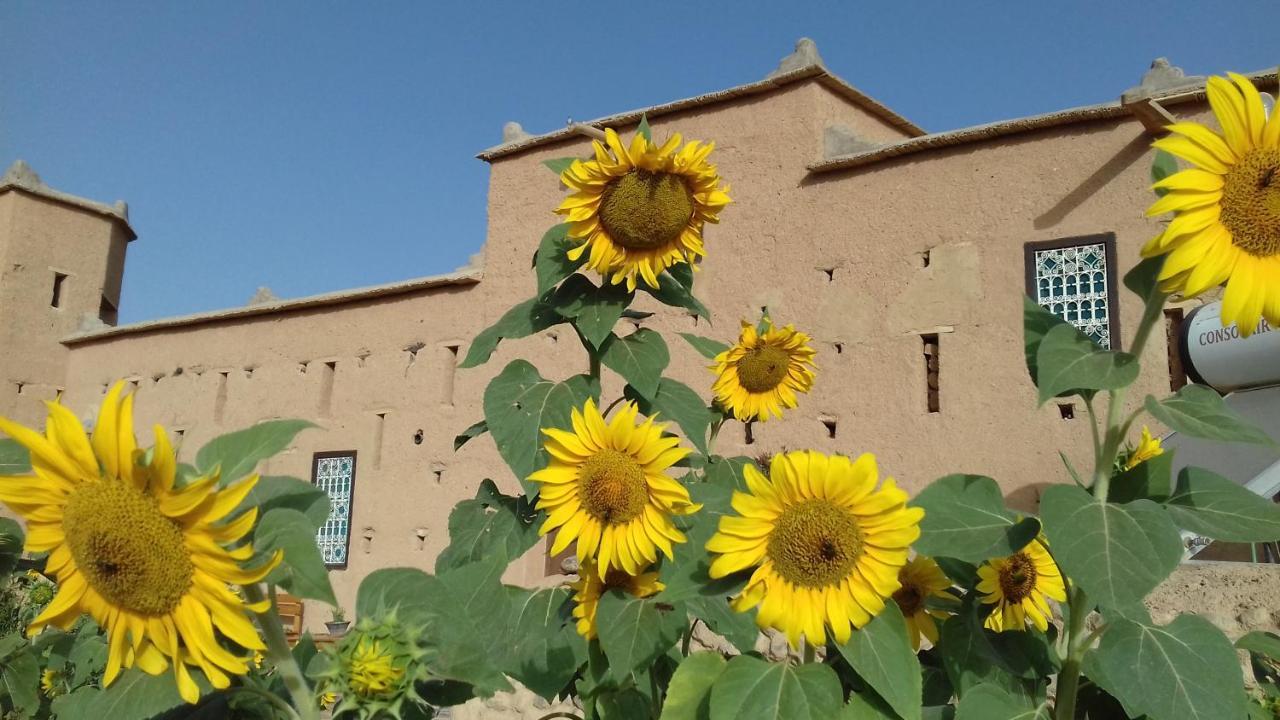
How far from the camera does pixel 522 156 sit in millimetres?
9742

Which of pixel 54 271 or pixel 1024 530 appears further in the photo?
pixel 54 271

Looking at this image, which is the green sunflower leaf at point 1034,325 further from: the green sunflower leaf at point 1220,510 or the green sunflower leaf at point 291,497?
the green sunflower leaf at point 291,497

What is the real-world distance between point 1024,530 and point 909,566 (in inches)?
13.3

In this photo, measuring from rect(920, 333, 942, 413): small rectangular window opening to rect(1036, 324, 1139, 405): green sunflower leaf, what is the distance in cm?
611

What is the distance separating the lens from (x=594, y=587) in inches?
61.3

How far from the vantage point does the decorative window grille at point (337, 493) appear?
32.9 feet

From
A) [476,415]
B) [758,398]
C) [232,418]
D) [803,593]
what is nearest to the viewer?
[803,593]

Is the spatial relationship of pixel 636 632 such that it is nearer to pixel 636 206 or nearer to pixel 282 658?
pixel 282 658

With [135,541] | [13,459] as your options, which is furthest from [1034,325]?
[13,459]

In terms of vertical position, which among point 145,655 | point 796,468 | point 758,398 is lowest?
point 145,655

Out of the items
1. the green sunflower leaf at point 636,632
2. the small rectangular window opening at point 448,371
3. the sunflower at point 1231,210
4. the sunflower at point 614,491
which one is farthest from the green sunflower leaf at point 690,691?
the small rectangular window opening at point 448,371

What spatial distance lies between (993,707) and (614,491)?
0.58 m

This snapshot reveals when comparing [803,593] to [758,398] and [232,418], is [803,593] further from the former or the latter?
[232,418]

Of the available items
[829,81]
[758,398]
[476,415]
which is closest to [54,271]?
[476,415]
